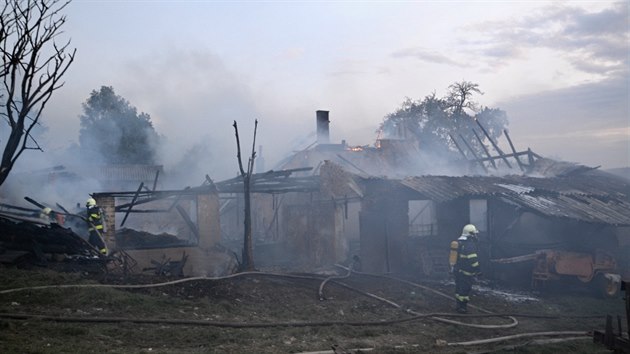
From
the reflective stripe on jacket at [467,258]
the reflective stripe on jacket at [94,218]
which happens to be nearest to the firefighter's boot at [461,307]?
the reflective stripe on jacket at [467,258]

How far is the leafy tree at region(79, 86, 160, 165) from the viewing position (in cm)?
4622

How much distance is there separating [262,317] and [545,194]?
491 inches

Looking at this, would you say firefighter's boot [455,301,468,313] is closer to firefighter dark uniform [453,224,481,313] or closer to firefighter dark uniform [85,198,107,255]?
firefighter dark uniform [453,224,481,313]

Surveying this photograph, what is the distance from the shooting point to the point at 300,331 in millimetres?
8758

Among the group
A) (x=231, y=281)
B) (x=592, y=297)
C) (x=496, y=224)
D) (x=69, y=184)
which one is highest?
(x=69, y=184)

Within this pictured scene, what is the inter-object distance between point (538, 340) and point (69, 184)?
2986cm

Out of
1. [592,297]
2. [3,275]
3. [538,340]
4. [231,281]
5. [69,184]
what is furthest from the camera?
[69,184]

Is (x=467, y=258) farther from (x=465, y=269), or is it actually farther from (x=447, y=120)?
(x=447, y=120)

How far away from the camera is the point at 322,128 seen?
36188mm

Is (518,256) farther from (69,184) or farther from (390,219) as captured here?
(69,184)

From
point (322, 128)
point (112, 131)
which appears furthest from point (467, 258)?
point (112, 131)

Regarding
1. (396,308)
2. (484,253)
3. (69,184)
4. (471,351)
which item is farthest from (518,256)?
(69,184)

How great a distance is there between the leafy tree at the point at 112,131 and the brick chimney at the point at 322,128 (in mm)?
19570

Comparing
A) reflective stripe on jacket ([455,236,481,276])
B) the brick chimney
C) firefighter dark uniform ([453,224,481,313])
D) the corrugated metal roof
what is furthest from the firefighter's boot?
the brick chimney
